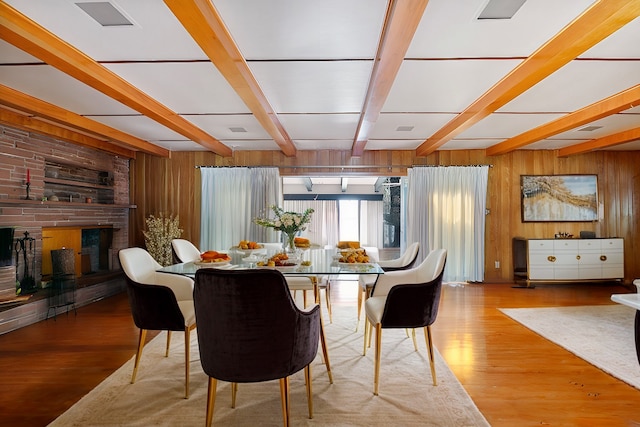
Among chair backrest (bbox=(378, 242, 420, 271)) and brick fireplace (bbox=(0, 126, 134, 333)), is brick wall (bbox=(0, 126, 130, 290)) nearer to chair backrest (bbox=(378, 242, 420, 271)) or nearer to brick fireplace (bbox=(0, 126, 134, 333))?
brick fireplace (bbox=(0, 126, 134, 333))

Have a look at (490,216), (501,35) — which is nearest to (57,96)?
(501,35)

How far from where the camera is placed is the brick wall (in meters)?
3.97

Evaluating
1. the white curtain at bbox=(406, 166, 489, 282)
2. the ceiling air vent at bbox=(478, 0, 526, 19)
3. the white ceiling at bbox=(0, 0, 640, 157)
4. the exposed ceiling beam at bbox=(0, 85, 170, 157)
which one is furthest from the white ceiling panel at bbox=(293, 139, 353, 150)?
the ceiling air vent at bbox=(478, 0, 526, 19)

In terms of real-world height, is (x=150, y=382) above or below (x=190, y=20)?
below

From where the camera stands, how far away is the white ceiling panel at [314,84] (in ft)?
9.14

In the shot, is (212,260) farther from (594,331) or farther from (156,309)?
(594,331)

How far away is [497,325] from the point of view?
Result: 3.91m

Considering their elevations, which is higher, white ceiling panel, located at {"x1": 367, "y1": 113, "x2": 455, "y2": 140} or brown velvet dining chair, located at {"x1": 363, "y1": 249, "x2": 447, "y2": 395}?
white ceiling panel, located at {"x1": 367, "y1": 113, "x2": 455, "y2": 140}

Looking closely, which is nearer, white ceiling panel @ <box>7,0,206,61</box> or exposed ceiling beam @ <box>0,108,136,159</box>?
white ceiling panel @ <box>7,0,206,61</box>

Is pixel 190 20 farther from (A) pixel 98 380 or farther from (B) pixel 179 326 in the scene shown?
(A) pixel 98 380

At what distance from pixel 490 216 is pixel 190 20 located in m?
5.70

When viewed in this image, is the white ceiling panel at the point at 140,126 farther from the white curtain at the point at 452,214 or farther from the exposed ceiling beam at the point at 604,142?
the exposed ceiling beam at the point at 604,142

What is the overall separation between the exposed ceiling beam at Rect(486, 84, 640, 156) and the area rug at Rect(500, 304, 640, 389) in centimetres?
210

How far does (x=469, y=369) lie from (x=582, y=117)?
299cm
